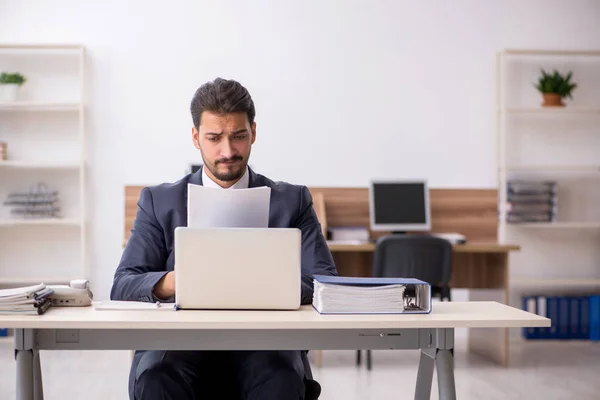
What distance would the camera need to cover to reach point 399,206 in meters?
4.77

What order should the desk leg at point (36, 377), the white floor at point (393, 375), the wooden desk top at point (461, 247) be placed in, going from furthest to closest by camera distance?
the wooden desk top at point (461, 247) → the white floor at point (393, 375) → the desk leg at point (36, 377)

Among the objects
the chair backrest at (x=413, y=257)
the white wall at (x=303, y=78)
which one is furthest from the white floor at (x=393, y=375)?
the white wall at (x=303, y=78)

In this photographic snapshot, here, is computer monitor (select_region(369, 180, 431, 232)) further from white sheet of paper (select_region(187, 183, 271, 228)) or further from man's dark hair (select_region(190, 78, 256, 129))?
white sheet of paper (select_region(187, 183, 271, 228))

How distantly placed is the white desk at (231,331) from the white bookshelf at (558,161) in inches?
157

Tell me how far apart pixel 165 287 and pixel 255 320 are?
38cm

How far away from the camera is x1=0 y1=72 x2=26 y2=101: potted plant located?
5.00 metres

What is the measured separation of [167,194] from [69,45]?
3295 millimetres

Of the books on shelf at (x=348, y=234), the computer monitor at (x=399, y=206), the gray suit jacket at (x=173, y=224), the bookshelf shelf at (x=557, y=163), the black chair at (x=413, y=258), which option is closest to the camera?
the gray suit jacket at (x=173, y=224)

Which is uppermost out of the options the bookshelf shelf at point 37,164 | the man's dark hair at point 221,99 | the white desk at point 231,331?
the man's dark hair at point 221,99

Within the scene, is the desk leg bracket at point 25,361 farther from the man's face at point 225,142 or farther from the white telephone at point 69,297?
the man's face at point 225,142

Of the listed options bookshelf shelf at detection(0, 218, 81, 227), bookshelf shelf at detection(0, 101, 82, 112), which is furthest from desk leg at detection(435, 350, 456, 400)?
bookshelf shelf at detection(0, 101, 82, 112)

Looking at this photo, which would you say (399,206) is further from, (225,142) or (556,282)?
(225,142)

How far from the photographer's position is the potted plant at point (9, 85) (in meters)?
5.00

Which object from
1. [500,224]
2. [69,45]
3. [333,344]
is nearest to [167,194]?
[333,344]
